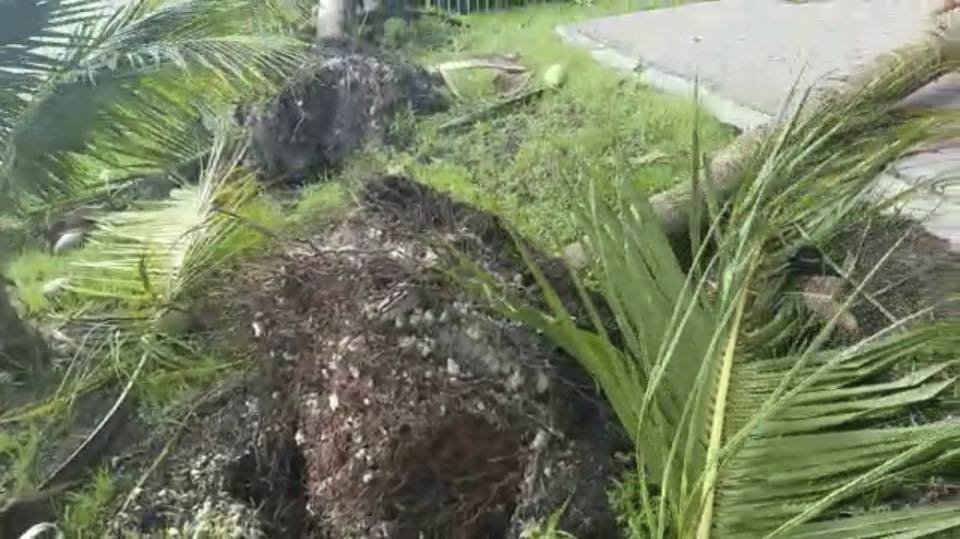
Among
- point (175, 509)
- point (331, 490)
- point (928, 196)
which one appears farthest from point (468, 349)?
point (928, 196)

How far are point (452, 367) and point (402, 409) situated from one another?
148 mm

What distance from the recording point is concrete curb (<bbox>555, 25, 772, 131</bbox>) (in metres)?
4.23

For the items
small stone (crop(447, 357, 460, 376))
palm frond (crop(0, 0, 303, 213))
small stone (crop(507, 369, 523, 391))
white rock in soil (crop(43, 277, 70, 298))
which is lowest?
white rock in soil (crop(43, 277, 70, 298))

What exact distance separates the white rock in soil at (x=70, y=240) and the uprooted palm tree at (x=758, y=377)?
1.95 m

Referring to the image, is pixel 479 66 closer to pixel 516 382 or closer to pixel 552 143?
pixel 552 143

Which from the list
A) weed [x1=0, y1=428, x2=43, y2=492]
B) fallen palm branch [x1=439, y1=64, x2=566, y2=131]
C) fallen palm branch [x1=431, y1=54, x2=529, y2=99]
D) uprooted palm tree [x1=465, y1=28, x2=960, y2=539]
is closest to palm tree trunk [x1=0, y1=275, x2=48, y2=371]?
weed [x1=0, y1=428, x2=43, y2=492]

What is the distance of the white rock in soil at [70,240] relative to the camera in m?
4.09

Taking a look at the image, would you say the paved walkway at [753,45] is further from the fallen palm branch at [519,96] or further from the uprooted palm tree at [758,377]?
the uprooted palm tree at [758,377]

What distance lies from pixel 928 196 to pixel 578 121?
165 cm

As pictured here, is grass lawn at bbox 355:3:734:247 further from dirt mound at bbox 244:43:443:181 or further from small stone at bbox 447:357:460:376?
small stone at bbox 447:357:460:376

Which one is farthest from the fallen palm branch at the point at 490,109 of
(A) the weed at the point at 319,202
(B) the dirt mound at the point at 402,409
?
(B) the dirt mound at the point at 402,409

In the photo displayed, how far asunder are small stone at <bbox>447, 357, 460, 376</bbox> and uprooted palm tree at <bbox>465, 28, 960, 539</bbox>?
7.9 inches

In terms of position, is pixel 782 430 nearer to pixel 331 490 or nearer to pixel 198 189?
pixel 331 490

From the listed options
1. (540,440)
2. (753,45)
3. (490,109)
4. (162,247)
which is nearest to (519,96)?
(490,109)
